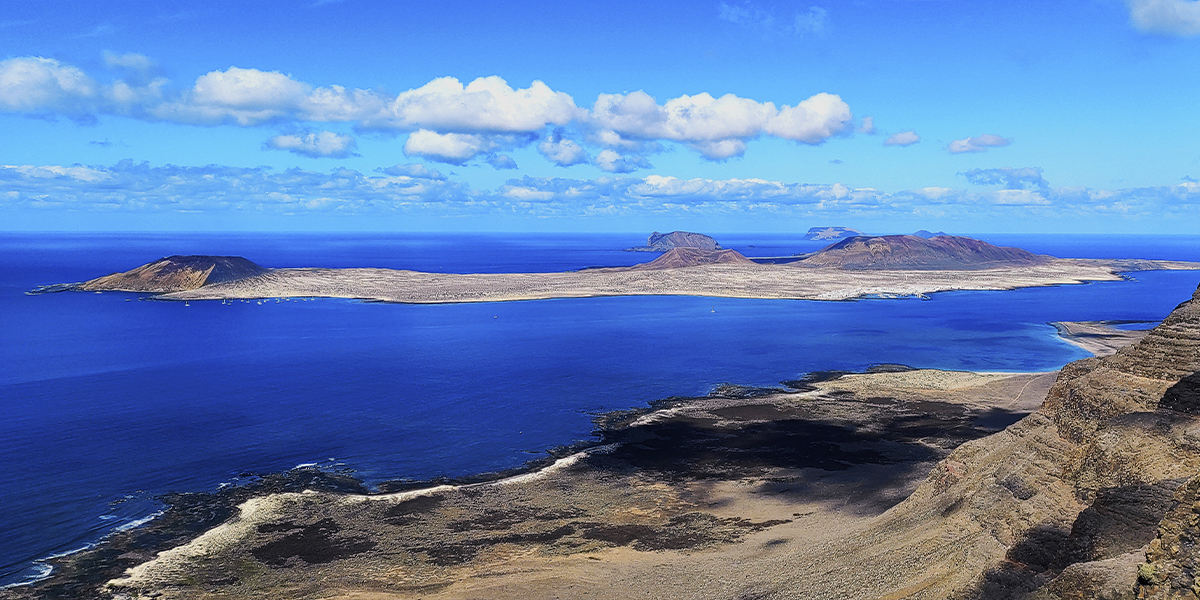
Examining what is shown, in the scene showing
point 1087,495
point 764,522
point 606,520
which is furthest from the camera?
point 606,520

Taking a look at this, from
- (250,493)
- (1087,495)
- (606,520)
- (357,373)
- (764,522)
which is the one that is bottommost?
(764,522)

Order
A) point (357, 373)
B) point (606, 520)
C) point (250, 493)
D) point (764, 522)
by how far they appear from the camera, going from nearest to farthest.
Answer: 1. point (764, 522)
2. point (606, 520)
3. point (250, 493)
4. point (357, 373)

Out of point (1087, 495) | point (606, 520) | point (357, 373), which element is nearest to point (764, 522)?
point (606, 520)

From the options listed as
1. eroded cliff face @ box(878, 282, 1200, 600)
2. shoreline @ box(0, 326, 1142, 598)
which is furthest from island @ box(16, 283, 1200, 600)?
shoreline @ box(0, 326, 1142, 598)

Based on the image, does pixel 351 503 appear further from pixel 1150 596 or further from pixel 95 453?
pixel 1150 596

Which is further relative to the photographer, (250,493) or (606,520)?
(250,493)

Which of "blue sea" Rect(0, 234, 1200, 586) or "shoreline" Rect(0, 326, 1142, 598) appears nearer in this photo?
"shoreline" Rect(0, 326, 1142, 598)

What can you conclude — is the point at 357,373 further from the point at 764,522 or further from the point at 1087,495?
the point at 1087,495

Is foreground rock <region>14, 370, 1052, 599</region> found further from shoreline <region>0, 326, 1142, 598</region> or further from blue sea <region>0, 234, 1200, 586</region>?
blue sea <region>0, 234, 1200, 586</region>
